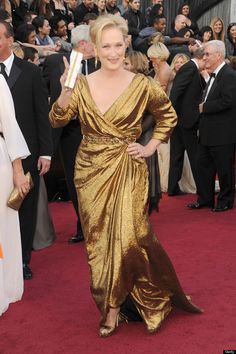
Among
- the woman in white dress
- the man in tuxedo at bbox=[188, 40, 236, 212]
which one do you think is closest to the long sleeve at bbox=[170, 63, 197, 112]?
the man in tuxedo at bbox=[188, 40, 236, 212]

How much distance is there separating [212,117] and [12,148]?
11.0 ft

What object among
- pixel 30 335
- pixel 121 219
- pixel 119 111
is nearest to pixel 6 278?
pixel 30 335

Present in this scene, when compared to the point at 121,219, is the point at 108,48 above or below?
above

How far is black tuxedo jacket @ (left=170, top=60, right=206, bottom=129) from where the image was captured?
274 inches

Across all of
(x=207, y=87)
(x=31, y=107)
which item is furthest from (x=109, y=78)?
(x=207, y=87)

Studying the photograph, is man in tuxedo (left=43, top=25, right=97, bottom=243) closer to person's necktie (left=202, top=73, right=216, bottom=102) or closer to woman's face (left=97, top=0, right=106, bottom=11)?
person's necktie (left=202, top=73, right=216, bottom=102)

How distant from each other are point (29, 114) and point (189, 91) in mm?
3182

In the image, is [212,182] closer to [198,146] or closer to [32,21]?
[198,146]

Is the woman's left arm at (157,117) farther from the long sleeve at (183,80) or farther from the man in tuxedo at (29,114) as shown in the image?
the long sleeve at (183,80)

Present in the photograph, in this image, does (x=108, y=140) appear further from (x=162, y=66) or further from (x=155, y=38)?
(x=155, y=38)

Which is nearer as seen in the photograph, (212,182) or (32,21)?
(212,182)

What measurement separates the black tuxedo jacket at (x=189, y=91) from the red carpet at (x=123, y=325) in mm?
1674

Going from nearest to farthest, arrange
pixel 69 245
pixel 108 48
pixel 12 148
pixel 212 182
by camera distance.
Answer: pixel 108 48 < pixel 12 148 < pixel 69 245 < pixel 212 182

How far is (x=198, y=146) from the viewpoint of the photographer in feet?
22.1
